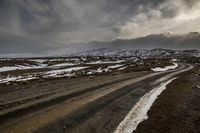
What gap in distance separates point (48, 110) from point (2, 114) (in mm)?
2636

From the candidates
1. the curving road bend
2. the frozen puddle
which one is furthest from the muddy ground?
the curving road bend

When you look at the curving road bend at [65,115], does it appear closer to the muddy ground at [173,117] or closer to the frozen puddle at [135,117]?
the frozen puddle at [135,117]

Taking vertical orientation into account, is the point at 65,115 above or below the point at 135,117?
above

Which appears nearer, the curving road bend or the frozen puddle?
the curving road bend

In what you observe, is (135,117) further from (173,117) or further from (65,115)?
(65,115)

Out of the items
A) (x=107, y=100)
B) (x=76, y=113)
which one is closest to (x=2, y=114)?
(x=76, y=113)

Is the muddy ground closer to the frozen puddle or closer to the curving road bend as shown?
the frozen puddle

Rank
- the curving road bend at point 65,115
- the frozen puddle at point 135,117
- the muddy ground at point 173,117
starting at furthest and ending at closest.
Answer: the muddy ground at point 173,117, the frozen puddle at point 135,117, the curving road bend at point 65,115

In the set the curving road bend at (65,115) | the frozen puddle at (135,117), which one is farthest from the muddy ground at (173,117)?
the curving road bend at (65,115)

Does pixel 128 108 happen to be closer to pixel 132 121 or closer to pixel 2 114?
pixel 132 121

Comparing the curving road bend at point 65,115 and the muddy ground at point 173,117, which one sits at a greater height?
the curving road bend at point 65,115

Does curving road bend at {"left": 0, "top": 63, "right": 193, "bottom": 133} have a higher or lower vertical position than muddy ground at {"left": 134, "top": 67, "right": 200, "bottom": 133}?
higher

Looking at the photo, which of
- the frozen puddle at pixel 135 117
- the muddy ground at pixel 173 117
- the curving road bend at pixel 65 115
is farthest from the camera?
the muddy ground at pixel 173 117

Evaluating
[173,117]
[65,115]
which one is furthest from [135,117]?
[65,115]
